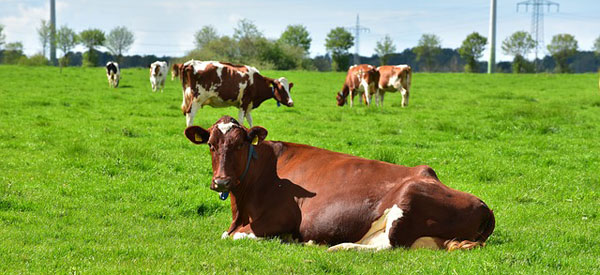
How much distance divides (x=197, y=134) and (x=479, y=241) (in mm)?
2936

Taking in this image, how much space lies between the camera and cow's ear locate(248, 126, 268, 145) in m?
6.28

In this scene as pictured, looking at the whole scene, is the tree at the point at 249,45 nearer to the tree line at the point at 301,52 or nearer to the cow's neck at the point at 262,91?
the tree line at the point at 301,52

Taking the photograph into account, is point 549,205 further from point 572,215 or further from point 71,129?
point 71,129

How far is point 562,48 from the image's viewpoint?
112438 millimetres

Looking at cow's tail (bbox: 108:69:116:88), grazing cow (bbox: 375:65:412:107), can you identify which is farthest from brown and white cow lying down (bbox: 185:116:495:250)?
cow's tail (bbox: 108:69:116:88)

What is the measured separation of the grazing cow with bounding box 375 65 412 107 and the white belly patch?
20.8 meters

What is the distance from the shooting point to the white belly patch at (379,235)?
225 inches

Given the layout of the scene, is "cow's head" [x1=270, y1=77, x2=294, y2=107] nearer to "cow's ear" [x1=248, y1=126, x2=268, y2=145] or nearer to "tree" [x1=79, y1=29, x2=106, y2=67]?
"cow's ear" [x1=248, y1=126, x2=268, y2=145]

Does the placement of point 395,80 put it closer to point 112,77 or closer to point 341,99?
point 341,99

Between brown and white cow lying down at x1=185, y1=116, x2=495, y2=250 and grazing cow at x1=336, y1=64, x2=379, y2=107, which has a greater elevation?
grazing cow at x1=336, y1=64, x2=379, y2=107

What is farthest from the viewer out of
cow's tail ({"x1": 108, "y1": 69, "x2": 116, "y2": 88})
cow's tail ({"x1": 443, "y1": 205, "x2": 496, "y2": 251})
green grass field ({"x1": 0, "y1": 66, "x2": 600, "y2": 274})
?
cow's tail ({"x1": 108, "y1": 69, "x2": 116, "y2": 88})

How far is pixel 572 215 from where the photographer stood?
789 cm

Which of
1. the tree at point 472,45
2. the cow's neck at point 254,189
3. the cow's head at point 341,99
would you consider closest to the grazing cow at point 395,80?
the cow's head at point 341,99

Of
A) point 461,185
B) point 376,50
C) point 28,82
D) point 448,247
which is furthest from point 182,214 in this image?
point 376,50
